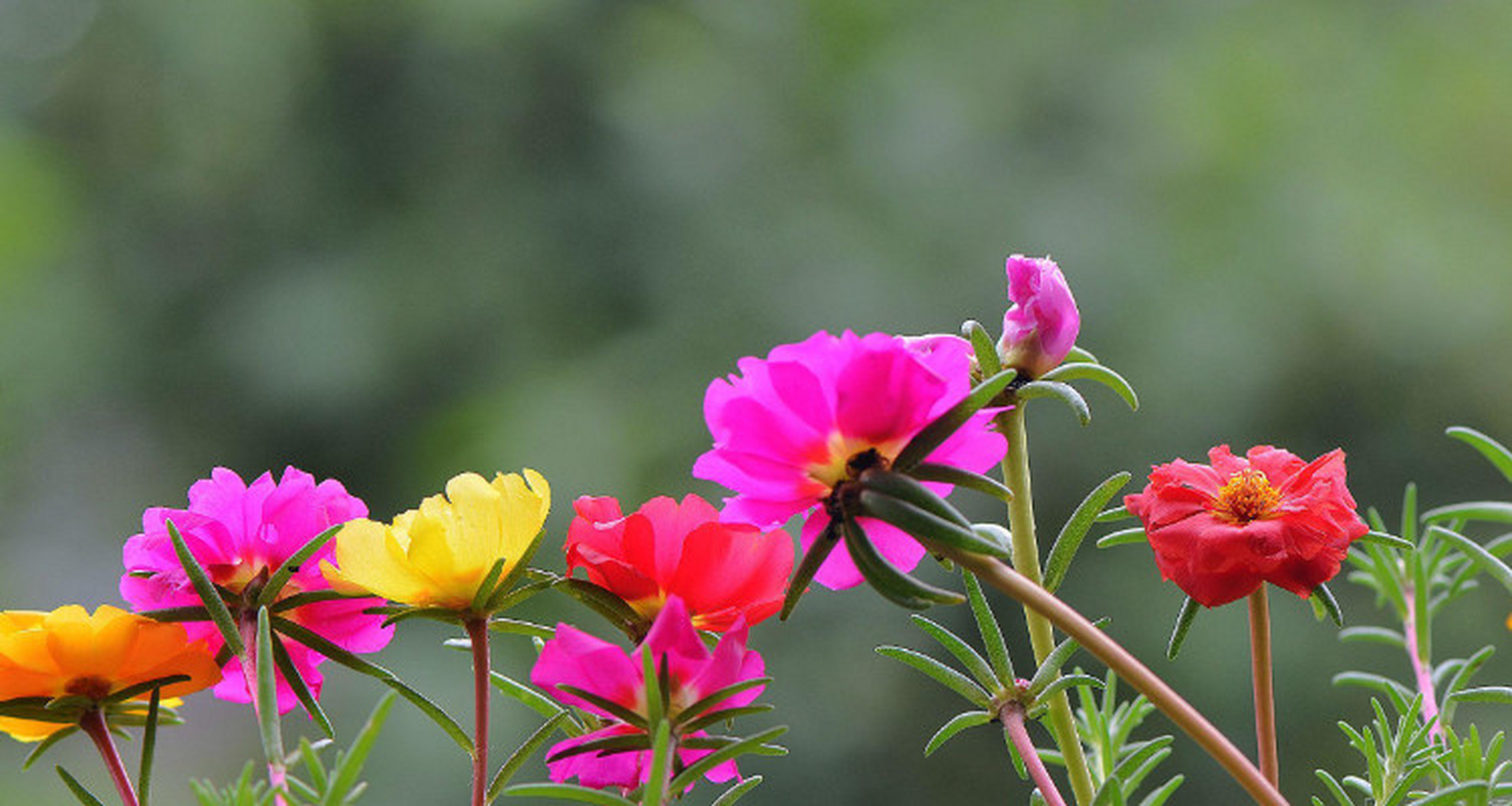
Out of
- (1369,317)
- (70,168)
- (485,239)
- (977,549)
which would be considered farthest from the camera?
(70,168)

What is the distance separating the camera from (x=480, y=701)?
0.87ft

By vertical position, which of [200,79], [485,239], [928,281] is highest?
[200,79]

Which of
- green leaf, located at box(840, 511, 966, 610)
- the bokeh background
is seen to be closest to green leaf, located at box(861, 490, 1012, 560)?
green leaf, located at box(840, 511, 966, 610)

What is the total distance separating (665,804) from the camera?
0.79 ft

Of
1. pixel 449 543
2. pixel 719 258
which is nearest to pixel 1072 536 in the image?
pixel 449 543

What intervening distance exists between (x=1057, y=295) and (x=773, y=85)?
317 cm

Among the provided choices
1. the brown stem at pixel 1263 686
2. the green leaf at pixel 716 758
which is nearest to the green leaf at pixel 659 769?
the green leaf at pixel 716 758

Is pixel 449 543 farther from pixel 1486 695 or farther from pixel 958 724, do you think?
pixel 1486 695

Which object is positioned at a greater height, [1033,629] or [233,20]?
[233,20]

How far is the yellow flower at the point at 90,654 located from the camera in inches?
10.5

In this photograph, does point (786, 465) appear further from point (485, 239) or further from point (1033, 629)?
point (485, 239)

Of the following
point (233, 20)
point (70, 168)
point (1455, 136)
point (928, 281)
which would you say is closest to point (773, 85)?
point (928, 281)

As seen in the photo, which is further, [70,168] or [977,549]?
[70,168]

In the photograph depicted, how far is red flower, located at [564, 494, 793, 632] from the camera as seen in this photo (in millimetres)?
268
